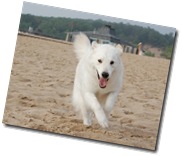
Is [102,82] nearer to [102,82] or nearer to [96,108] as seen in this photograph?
[102,82]

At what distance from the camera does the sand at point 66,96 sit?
29.1ft

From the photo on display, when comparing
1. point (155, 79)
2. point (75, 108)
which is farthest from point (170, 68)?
point (75, 108)

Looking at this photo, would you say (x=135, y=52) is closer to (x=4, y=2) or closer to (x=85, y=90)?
(x=85, y=90)

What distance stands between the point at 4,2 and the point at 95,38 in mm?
701

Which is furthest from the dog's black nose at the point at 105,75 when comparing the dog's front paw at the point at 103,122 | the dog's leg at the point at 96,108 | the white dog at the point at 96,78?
the dog's front paw at the point at 103,122

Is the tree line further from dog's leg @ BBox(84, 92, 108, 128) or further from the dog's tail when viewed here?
dog's leg @ BBox(84, 92, 108, 128)

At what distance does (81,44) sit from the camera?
29.2 feet

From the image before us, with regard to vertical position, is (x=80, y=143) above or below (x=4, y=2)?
below

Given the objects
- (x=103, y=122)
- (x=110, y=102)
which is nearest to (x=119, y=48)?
(x=110, y=102)

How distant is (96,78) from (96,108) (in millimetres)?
211

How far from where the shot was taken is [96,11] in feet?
29.0

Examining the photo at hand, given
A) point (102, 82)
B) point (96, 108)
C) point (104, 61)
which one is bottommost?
point (96, 108)

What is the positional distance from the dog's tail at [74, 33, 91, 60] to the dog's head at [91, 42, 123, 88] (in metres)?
0.12

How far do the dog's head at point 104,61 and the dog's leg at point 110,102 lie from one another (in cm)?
11
